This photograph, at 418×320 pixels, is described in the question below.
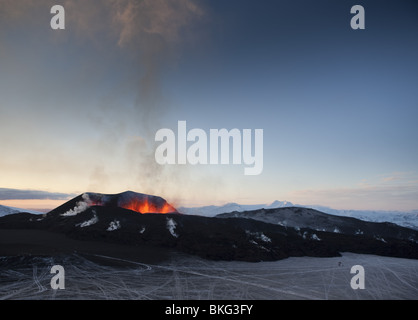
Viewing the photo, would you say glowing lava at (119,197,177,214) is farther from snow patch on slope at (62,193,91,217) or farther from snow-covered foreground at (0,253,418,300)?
snow-covered foreground at (0,253,418,300)

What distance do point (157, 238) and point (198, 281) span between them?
20.1 m

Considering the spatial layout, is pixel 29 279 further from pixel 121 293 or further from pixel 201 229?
pixel 201 229

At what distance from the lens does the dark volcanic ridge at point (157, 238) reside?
3675 cm

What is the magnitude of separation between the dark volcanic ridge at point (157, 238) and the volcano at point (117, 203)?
368mm

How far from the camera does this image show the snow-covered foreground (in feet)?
64.6

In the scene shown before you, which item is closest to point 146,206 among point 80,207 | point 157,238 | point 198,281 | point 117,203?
point 117,203

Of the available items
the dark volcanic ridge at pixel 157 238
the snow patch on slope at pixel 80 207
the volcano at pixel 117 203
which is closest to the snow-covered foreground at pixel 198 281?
the dark volcanic ridge at pixel 157 238

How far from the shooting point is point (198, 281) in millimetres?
24078

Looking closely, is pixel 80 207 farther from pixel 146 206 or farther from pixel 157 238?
pixel 157 238

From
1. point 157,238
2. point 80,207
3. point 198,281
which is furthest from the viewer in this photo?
point 80,207

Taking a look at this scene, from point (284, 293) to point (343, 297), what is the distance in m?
5.21
